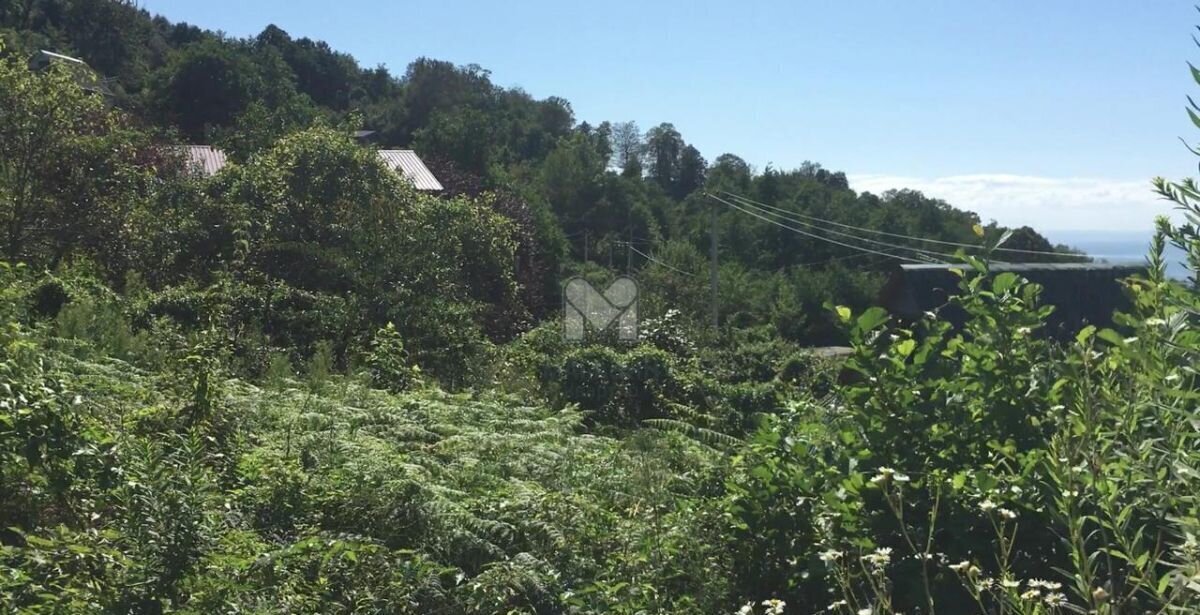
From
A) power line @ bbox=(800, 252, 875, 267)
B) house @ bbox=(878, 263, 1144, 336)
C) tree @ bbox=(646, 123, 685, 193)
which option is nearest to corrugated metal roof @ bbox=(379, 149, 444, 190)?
house @ bbox=(878, 263, 1144, 336)

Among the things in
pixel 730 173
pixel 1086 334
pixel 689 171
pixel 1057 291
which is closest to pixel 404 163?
pixel 1057 291

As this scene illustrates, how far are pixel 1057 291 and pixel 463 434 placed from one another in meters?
9.45

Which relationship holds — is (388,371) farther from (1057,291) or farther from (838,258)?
(838,258)

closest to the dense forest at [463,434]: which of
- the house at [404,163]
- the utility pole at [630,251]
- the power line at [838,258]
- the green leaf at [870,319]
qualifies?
the green leaf at [870,319]

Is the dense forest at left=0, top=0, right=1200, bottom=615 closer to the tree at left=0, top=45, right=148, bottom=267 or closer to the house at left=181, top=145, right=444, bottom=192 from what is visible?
the tree at left=0, top=45, right=148, bottom=267

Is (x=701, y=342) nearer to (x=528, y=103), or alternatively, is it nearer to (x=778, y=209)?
(x=778, y=209)

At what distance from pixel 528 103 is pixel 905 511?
281ft

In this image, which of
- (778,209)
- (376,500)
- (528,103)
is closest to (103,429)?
(376,500)

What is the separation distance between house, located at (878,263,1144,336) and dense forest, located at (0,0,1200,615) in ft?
6.03

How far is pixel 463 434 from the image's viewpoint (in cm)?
634

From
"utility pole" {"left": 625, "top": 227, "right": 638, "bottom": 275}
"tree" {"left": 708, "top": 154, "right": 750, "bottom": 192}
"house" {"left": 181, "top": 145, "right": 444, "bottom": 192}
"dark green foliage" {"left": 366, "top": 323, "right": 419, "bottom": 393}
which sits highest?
"tree" {"left": 708, "top": 154, "right": 750, "bottom": 192}

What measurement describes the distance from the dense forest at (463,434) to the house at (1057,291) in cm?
184

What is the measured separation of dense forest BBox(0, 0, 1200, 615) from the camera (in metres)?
2.69

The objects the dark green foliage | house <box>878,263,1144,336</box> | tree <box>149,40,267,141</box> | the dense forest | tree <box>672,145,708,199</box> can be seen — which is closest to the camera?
the dense forest
